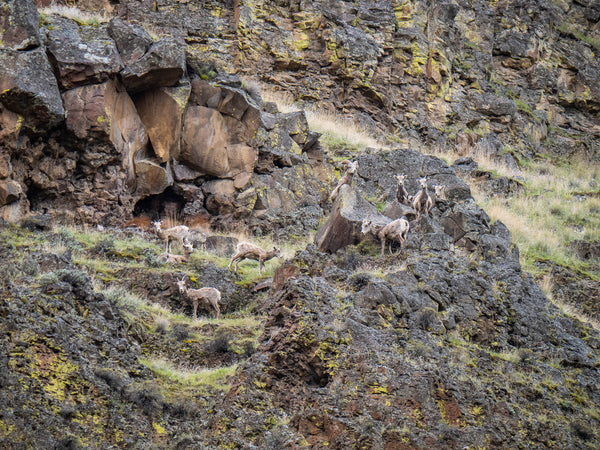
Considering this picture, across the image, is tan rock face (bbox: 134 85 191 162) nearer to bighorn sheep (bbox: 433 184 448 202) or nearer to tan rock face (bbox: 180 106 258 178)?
tan rock face (bbox: 180 106 258 178)

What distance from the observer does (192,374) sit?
38.5ft

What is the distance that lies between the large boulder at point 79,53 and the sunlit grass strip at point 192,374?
9674 millimetres

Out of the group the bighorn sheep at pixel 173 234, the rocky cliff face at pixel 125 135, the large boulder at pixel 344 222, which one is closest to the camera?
the large boulder at pixel 344 222

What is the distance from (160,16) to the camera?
1177 inches

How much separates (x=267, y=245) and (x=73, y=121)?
5808mm

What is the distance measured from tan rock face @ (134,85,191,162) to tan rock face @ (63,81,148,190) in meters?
0.23

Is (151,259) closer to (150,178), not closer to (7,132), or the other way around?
(150,178)

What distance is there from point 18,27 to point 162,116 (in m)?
4.17

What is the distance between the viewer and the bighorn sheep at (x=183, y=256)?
1667 centimetres

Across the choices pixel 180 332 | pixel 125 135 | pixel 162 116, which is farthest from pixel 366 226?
pixel 125 135

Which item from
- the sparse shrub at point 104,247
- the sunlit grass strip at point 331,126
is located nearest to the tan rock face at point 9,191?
the sparse shrub at point 104,247

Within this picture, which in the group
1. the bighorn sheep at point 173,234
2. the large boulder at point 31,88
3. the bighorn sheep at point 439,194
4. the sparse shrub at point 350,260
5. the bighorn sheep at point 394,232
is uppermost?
the large boulder at point 31,88

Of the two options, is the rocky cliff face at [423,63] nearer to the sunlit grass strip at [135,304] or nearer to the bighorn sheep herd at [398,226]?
the bighorn sheep herd at [398,226]

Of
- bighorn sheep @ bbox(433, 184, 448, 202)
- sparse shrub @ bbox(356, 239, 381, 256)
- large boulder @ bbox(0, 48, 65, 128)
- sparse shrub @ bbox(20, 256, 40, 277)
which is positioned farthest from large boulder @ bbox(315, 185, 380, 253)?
large boulder @ bbox(0, 48, 65, 128)
